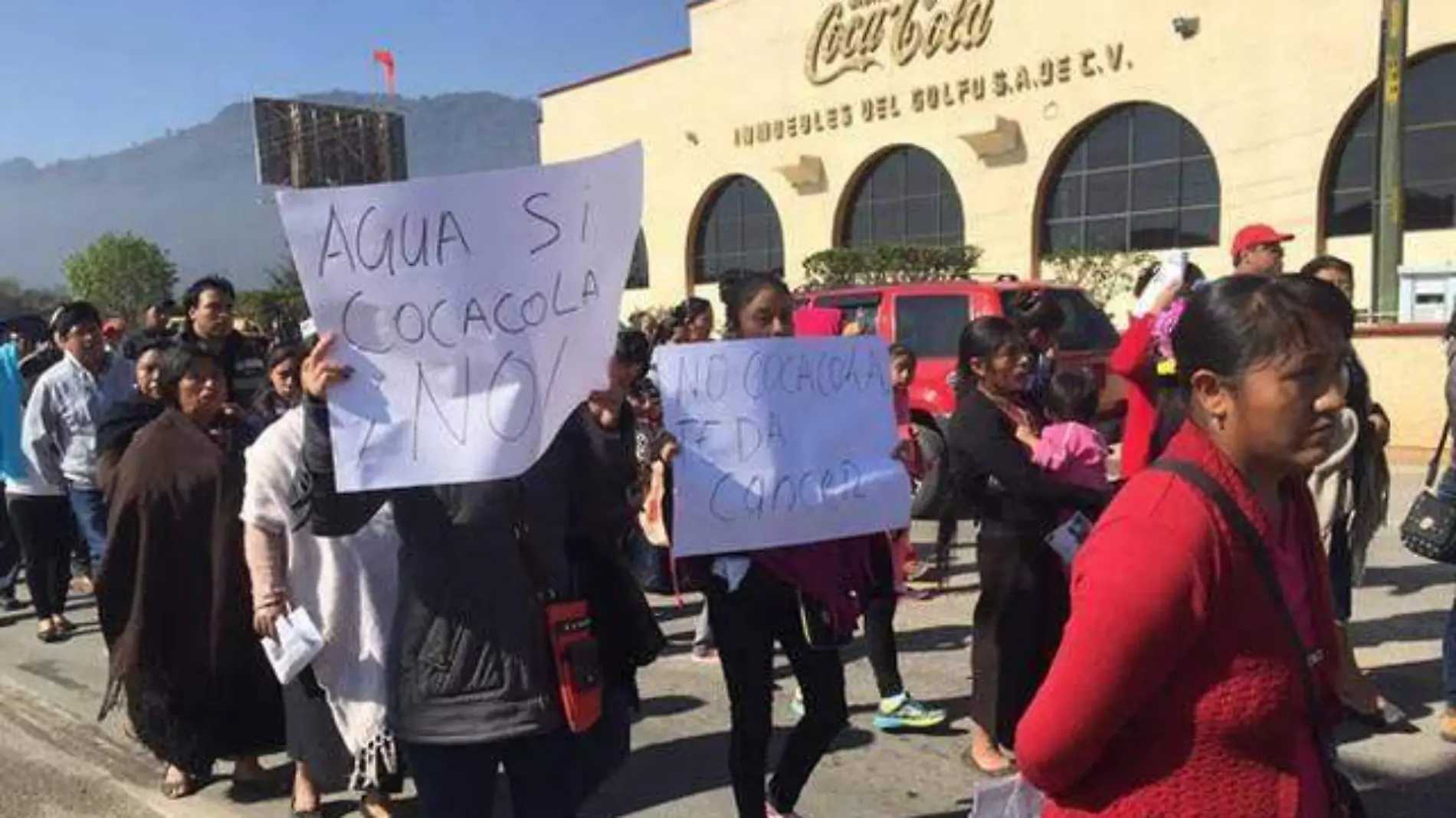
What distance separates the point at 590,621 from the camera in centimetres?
288

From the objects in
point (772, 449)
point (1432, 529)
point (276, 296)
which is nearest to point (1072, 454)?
point (772, 449)

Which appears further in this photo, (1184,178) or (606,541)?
(1184,178)

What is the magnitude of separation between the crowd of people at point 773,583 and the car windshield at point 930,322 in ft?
12.5

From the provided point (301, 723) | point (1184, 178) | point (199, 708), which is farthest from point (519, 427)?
point (1184, 178)

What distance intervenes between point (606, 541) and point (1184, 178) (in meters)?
22.0

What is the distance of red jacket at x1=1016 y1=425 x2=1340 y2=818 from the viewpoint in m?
1.62

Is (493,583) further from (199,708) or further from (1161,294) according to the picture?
(1161,294)

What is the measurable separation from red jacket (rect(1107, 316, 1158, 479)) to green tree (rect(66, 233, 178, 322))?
279 ft

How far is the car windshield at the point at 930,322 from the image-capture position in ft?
33.4

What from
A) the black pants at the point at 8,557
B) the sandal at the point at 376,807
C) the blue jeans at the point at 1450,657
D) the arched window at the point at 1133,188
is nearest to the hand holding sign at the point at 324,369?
the sandal at the point at 376,807

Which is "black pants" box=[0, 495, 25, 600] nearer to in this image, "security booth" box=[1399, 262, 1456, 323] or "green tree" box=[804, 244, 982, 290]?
"security booth" box=[1399, 262, 1456, 323]

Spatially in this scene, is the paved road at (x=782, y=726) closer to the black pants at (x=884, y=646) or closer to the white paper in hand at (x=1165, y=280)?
the black pants at (x=884, y=646)

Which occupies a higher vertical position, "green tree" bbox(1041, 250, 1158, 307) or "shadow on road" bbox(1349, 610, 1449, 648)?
"green tree" bbox(1041, 250, 1158, 307)

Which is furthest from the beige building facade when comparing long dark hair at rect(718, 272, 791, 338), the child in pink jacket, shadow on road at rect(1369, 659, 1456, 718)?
long dark hair at rect(718, 272, 791, 338)
